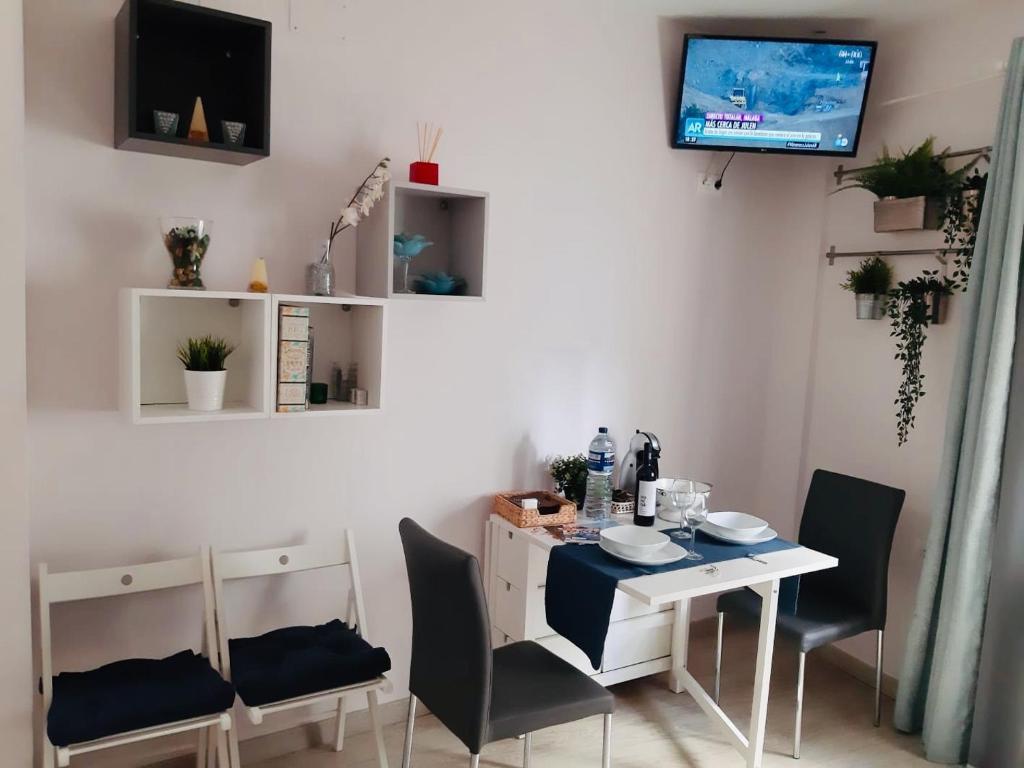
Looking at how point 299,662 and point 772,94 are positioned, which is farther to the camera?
point 772,94

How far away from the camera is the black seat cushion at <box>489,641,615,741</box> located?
209cm

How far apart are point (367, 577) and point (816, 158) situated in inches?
101

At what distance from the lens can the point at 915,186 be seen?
2992mm

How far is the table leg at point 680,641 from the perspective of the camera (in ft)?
10.3

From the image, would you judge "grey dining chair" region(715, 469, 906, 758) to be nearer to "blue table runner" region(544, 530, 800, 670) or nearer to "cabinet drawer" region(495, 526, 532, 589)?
"blue table runner" region(544, 530, 800, 670)

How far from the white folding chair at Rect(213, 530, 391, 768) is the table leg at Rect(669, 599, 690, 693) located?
1.20 m

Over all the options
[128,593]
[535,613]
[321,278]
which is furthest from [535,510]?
[128,593]

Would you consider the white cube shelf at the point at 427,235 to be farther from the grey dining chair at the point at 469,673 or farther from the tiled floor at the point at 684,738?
the tiled floor at the point at 684,738

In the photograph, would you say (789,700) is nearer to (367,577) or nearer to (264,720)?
(367,577)

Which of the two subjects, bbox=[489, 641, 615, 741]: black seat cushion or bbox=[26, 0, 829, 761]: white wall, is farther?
bbox=[26, 0, 829, 761]: white wall

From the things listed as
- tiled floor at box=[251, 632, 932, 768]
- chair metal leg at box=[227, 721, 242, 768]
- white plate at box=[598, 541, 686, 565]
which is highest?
white plate at box=[598, 541, 686, 565]

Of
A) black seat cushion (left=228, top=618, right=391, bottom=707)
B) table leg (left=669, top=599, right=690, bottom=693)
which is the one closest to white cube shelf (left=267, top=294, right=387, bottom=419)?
black seat cushion (left=228, top=618, right=391, bottom=707)

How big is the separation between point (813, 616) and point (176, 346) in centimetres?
232

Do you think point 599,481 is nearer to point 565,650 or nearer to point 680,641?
point 565,650
